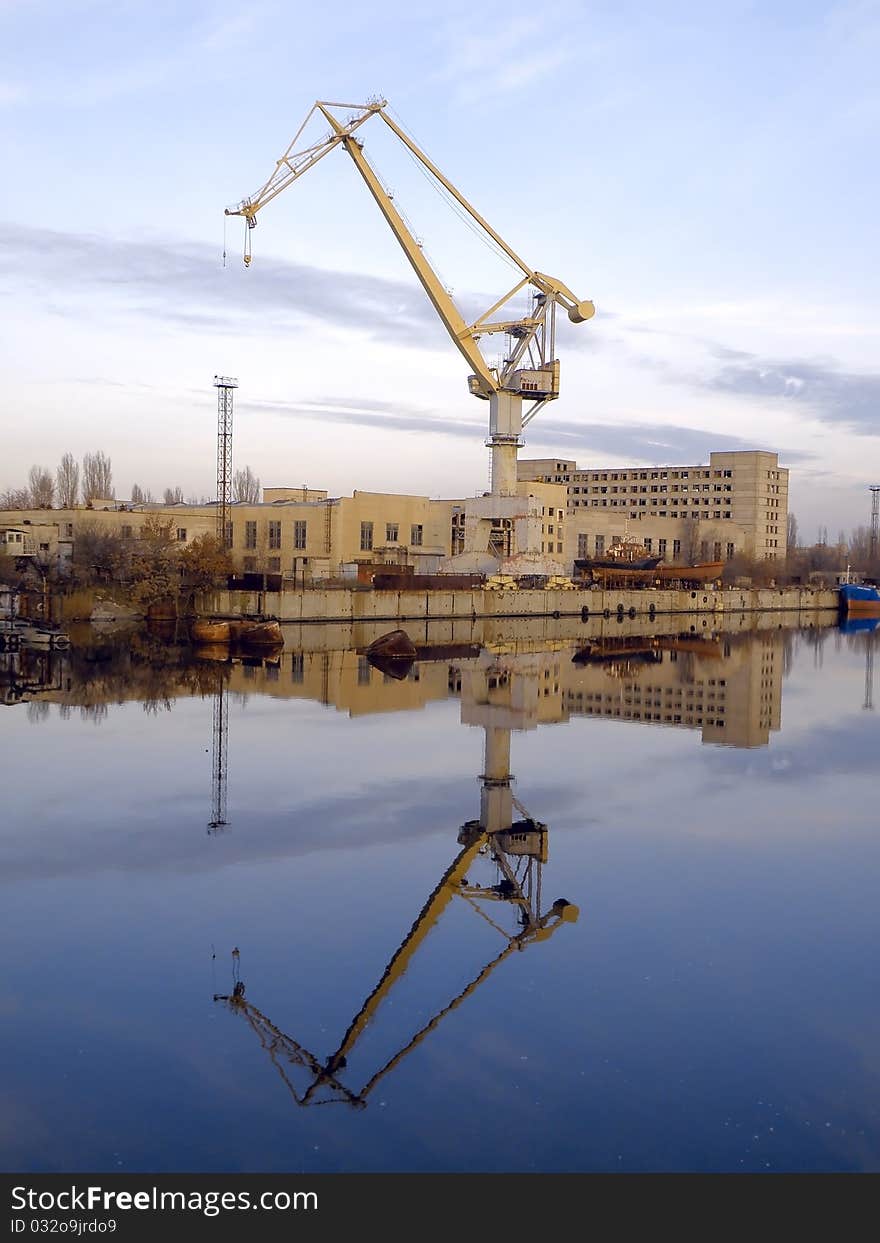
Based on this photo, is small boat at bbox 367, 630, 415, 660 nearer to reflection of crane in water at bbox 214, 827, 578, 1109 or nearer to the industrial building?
the industrial building

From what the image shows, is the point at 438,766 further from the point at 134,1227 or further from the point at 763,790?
the point at 134,1227

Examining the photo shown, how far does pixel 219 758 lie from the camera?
41.7 ft

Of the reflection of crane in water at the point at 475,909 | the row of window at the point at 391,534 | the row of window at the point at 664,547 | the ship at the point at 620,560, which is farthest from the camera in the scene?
the row of window at the point at 664,547

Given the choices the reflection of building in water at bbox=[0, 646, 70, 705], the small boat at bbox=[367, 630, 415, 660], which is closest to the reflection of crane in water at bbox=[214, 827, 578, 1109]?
the reflection of building in water at bbox=[0, 646, 70, 705]

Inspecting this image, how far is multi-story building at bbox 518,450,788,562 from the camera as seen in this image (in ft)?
252

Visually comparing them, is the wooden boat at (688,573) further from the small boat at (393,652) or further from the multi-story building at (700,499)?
the small boat at (393,652)

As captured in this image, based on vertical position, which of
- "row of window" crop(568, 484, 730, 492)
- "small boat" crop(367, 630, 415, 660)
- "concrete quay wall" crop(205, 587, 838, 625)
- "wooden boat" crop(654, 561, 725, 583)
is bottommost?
"small boat" crop(367, 630, 415, 660)

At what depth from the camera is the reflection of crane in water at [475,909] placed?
16.4 feet

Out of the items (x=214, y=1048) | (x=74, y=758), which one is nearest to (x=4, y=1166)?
(x=214, y=1048)

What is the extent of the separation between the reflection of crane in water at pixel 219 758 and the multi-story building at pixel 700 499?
57063mm

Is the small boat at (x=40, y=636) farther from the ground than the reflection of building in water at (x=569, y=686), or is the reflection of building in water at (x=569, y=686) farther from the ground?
the small boat at (x=40, y=636)

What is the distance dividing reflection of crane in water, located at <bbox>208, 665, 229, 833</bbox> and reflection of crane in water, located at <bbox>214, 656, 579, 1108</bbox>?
209 centimetres

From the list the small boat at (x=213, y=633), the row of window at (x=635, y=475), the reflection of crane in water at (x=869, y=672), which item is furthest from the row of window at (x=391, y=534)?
the row of window at (x=635, y=475)

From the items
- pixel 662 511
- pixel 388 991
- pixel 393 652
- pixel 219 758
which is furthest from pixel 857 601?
pixel 388 991
